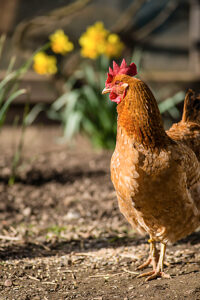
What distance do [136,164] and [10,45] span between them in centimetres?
378

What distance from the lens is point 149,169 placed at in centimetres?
209

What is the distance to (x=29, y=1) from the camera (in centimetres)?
529

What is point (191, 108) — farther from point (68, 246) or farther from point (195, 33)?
point (195, 33)

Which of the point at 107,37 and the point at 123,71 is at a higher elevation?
the point at 107,37

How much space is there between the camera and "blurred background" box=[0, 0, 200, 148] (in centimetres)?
520

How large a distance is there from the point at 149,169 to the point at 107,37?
3379 mm

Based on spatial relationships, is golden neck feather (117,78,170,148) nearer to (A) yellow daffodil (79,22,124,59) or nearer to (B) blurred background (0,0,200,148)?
(A) yellow daffodil (79,22,124,59)

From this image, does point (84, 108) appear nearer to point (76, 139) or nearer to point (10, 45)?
point (76, 139)

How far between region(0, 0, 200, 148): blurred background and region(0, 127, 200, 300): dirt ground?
929 mm

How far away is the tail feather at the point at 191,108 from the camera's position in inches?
106

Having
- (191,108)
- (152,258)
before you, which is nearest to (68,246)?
(152,258)

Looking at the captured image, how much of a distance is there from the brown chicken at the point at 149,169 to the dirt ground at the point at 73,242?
0.23m

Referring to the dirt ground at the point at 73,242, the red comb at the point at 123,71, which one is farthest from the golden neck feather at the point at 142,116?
the dirt ground at the point at 73,242

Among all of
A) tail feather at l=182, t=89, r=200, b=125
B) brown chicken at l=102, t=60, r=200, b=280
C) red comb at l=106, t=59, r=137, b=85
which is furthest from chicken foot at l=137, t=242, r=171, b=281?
red comb at l=106, t=59, r=137, b=85
